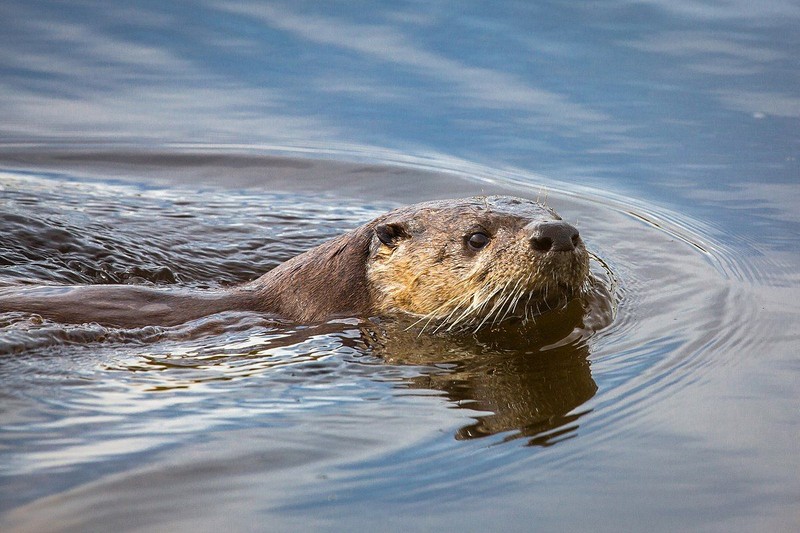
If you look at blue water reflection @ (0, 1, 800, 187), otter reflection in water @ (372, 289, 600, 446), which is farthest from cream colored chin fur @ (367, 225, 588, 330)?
blue water reflection @ (0, 1, 800, 187)

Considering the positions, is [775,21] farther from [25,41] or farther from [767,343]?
[25,41]

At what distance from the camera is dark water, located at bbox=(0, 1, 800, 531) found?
3279 millimetres

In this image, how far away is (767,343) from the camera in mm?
4598

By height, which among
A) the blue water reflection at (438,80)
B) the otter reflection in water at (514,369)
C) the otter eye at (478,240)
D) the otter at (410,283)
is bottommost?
the otter reflection in water at (514,369)

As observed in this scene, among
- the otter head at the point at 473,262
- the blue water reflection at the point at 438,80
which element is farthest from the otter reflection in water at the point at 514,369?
the blue water reflection at the point at 438,80

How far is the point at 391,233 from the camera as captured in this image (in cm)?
495

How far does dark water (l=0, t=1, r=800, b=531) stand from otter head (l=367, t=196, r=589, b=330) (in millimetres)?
171

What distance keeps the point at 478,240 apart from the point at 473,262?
0.32 feet

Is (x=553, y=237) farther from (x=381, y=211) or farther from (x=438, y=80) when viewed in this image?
(x=438, y=80)

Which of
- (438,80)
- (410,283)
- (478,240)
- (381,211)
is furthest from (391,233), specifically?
(438,80)

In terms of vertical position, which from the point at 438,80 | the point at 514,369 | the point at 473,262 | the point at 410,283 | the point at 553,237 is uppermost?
the point at 438,80

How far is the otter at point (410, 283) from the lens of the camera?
15.0 feet

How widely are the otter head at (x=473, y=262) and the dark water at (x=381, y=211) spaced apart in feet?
0.56

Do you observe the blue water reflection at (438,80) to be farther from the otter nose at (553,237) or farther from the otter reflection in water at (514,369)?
the otter nose at (553,237)
